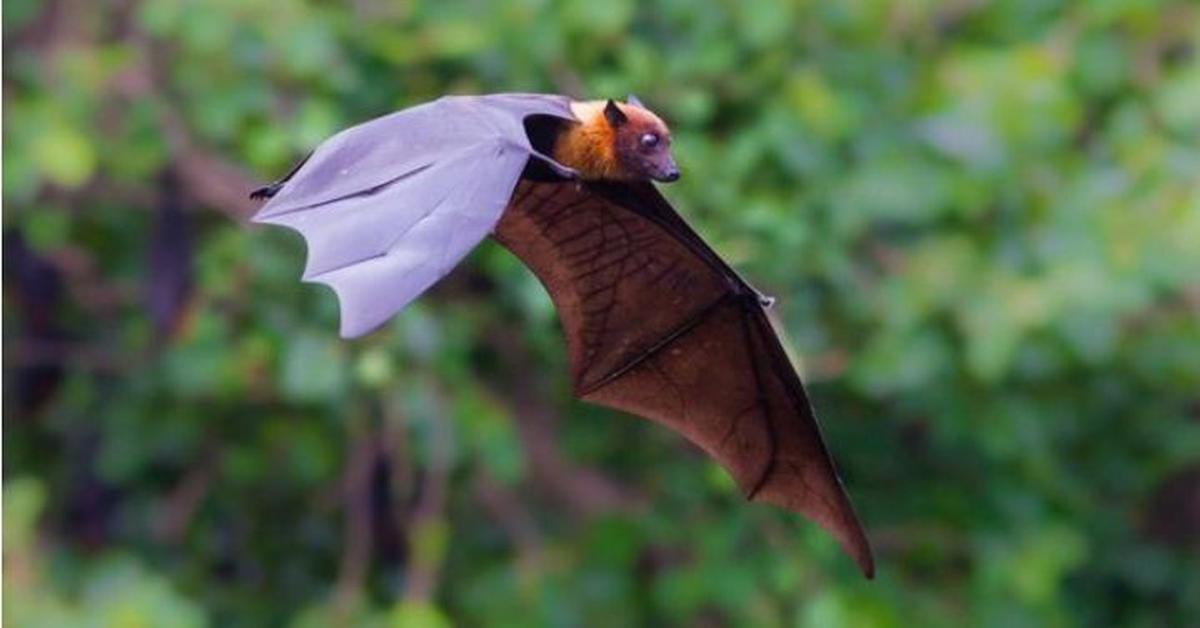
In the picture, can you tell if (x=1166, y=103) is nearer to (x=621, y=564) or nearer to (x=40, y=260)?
(x=621, y=564)

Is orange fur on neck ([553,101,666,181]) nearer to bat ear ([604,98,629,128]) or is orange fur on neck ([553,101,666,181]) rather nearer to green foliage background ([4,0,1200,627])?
bat ear ([604,98,629,128])

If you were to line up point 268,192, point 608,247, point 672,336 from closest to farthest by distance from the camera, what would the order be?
point 268,192 < point 608,247 < point 672,336

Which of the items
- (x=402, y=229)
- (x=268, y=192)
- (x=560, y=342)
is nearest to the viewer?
(x=402, y=229)

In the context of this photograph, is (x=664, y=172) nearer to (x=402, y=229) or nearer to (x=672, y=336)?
(x=672, y=336)

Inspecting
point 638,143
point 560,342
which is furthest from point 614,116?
point 560,342

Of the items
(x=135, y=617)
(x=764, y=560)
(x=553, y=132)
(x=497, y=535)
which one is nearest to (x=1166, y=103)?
(x=764, y=560)

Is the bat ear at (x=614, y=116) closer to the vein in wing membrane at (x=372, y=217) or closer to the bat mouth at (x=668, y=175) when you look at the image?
the bat mouth at (x=668, y=175)

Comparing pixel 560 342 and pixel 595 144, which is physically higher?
pixel 595 144
